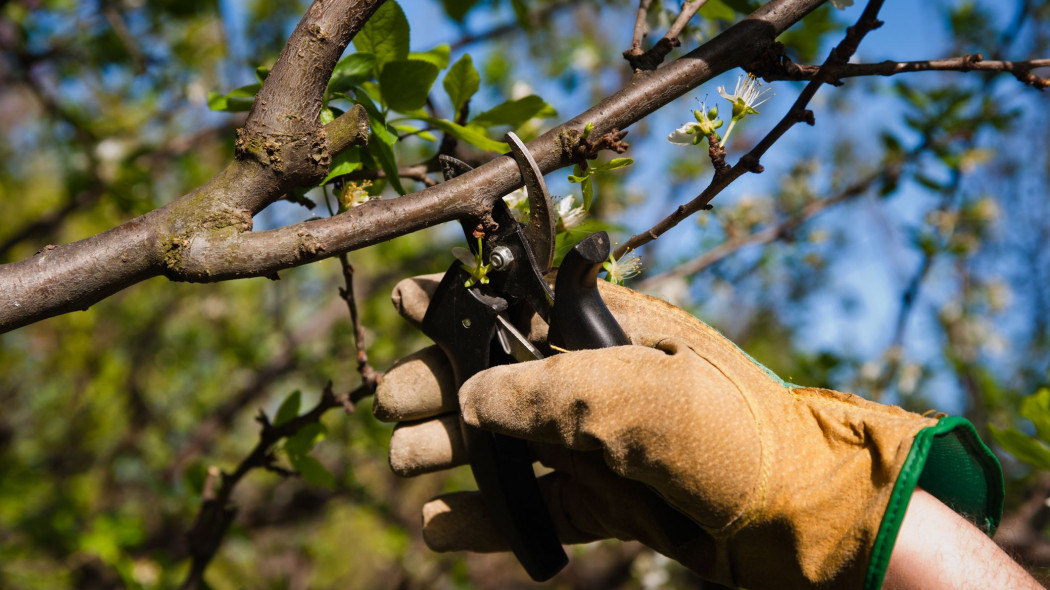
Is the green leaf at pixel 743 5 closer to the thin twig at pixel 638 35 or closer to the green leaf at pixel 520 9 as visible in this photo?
the thin twig at pixel 638 35

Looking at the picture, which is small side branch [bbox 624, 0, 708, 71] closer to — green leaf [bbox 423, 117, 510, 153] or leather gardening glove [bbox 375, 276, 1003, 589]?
green leaf [bbox 423, 117, 510, 153]

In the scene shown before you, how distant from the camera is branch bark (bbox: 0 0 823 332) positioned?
104 centimetres

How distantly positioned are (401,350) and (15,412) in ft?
12.4

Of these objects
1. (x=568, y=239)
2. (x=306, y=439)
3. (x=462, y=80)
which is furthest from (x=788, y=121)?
(x=306, y=439)

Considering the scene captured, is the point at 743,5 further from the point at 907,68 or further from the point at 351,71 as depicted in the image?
the point at 351,71

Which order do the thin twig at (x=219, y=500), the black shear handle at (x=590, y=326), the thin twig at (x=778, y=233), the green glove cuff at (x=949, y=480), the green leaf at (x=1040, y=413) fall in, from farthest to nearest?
the thin twig at (x=778, y=233) → the thin twig at (x=219, y=500) → the green leaf at (x=1040, y=413) → the black shear handle at (x=590, y=326) → the green glove cuff at (x=949, y=480)

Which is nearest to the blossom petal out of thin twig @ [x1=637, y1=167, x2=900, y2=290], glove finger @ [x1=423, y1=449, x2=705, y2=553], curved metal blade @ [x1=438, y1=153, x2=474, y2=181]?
curved metal blade @ [x1=438, y1=153, x2=474, y2=181]

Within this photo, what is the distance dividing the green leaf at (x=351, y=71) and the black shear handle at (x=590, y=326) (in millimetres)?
555

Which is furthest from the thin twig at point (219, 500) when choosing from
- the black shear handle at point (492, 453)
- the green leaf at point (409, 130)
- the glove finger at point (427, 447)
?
the green leaf at point (409, 130)

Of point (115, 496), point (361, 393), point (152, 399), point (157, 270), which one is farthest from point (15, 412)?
point (157, 270)

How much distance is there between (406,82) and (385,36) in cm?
9

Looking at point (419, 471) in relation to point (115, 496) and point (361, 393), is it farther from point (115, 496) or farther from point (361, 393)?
point (115, 496)

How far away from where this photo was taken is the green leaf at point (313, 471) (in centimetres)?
158

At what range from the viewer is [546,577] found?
132 cm
